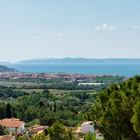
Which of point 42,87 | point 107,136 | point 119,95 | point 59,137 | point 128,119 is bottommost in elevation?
point 42,87

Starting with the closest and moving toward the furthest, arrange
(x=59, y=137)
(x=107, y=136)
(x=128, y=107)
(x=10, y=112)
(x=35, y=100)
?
1. (x=128, y=107)
2. (x=107, y=136)
3. (x=59, y=137)
4. (x=10, y=112)
5. (x=35, y=100)

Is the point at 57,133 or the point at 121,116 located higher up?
the point at 121,116

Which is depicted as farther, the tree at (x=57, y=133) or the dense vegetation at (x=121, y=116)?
the tree at (x=57, y=133)

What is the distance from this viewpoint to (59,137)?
28.2 feet

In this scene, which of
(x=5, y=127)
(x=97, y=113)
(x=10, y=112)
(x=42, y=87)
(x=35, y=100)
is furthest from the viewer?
(x=42, y=87)

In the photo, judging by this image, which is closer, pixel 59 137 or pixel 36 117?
pixel 59 137

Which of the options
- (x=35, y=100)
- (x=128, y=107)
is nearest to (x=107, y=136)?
(x=128, y=107)

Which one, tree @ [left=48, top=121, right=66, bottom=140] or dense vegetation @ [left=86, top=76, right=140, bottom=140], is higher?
dense vegetation @ [left=86, top=76, right=140, bottom=140]

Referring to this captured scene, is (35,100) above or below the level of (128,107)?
below

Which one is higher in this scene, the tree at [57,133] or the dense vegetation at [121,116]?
the dense vegetation at [121,116]

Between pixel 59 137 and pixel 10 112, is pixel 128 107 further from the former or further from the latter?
pixel 10 112

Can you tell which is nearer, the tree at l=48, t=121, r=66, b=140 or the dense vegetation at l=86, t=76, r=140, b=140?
the dense vegetation at l=86, t=76, r=140, b=140

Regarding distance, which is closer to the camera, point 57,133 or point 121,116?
point 121,116

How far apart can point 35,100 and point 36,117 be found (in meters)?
13.9
